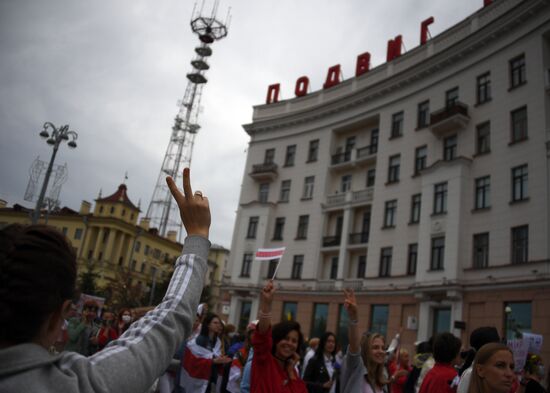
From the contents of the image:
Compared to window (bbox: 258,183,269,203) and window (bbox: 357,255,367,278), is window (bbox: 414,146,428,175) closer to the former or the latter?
window (bbox: 357,255,367,278)

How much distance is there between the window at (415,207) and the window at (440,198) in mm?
1570

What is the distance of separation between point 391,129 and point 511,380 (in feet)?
93.6

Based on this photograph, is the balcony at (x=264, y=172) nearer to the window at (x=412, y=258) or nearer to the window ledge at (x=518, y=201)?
the window at (x=412, y=258)

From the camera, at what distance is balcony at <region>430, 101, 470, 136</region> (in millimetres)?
25656

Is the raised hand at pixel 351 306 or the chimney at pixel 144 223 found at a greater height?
the chimney at pixel 144 223

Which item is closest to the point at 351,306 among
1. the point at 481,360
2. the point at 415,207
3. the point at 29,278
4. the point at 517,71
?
the point at 481,360

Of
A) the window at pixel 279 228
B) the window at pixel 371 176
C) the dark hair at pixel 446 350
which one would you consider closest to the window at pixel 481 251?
the window at pixel 371 176

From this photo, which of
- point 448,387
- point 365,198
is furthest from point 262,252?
point 365,198

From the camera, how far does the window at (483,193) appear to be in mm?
23578

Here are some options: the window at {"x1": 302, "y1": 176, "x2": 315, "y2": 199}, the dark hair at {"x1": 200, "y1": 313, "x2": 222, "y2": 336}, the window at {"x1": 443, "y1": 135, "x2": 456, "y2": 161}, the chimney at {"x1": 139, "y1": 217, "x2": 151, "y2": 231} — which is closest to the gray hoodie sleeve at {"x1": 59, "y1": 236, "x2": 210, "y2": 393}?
the dark hair at {"x1": 200, "y1": 313, "x2": 222, "y2": 336}

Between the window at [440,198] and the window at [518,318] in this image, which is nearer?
the window at [518,318]

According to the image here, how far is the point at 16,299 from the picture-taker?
1.25m

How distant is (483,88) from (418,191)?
658 centimetres

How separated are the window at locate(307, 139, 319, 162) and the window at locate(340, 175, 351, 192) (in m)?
2.80
